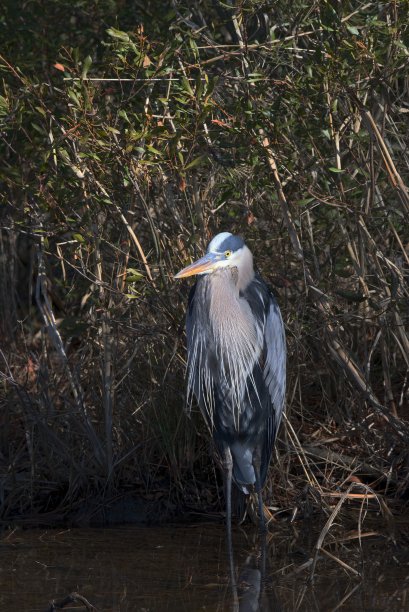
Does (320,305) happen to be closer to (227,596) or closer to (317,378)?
(317,378)

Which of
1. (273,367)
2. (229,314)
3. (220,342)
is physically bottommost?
(273,367)

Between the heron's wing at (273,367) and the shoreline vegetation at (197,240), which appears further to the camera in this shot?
the heron's wing at (273,367)

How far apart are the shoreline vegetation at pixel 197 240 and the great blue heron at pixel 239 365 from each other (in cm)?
14

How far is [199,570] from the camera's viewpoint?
4.76m

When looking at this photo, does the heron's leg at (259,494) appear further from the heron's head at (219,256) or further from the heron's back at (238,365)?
the heron's head at (219,256)

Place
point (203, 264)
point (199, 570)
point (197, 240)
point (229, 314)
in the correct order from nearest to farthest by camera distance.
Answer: point (199, 570), point (203, 264), point (197, 240), point (229, 314)

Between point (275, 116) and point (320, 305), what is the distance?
0.93 metres

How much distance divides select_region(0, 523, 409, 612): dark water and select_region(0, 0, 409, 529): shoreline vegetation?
0.68 ft

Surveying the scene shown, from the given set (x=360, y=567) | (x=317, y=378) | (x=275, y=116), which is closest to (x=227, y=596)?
(x=360, y=567)

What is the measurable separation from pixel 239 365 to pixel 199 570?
1.06 meters

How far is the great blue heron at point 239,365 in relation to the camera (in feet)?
17.0

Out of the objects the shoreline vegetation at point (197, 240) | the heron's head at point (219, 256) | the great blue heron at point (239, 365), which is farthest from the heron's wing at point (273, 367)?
the heron's head at point (219, 256)

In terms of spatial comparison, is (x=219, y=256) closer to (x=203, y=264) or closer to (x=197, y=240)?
(x=203, y=264)

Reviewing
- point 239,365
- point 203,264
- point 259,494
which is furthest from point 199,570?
point 203,264
